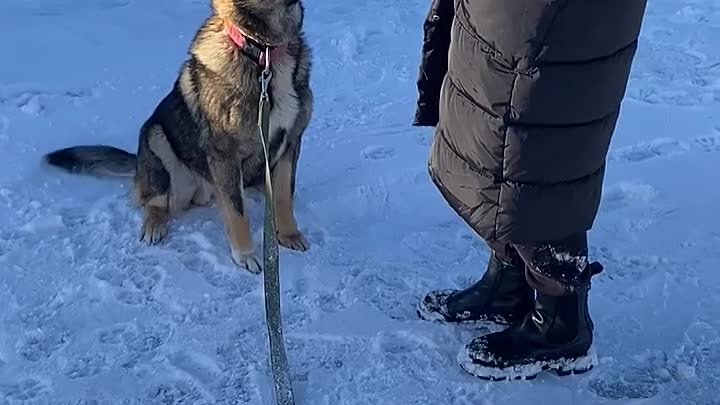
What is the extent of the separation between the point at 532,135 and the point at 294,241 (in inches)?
52.6

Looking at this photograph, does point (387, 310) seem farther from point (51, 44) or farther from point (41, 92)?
point (51, 44)

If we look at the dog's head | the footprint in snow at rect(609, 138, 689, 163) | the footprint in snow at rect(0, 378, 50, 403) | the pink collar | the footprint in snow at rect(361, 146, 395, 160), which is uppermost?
the dog's head

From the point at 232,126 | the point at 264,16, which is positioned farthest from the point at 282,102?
the point at 264,16

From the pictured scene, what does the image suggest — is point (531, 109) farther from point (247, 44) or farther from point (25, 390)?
point (25, 390)

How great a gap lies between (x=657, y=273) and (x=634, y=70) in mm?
1788

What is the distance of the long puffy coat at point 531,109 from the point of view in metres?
1.89

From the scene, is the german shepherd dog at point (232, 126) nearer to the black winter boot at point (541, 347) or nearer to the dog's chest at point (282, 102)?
the dog's chest at point (282, 102)

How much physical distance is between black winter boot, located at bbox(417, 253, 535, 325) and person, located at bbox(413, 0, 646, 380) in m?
0.10

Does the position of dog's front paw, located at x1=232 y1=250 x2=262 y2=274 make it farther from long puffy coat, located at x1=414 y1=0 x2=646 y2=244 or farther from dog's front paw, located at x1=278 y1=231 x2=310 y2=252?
long puffy coat, located at x1=414 y1=0 x2=646 y2=244

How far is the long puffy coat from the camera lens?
1.89m

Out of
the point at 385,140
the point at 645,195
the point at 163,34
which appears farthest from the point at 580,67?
the point at 163,34

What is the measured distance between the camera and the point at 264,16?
2811 mm

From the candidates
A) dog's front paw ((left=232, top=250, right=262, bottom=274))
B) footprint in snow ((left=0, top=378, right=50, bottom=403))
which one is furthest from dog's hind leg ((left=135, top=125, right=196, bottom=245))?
footprint in snow ((left=0, top=378, right=50, bottom=403))

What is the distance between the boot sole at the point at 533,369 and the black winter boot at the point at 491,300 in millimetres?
229
